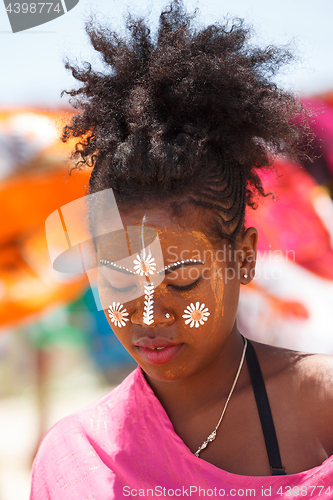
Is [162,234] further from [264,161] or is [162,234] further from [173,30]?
[173,30]

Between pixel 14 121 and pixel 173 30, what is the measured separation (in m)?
1.81

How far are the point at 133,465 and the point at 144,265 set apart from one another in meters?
0.74

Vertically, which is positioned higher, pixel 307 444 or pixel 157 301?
pixel 157 301

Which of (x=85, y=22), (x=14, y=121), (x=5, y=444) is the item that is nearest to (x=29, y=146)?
(x=14, y=121)

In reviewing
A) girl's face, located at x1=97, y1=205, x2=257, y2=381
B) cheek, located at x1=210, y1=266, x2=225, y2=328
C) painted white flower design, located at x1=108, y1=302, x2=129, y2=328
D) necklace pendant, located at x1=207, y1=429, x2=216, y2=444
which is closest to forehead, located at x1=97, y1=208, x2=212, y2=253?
girl's face, located at x1=97, y1=205, x2=257, y2=381

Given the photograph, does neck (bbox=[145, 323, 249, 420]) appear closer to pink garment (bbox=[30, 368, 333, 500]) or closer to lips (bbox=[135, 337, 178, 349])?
pink garment (bbox=[30, 368, 333, 500])

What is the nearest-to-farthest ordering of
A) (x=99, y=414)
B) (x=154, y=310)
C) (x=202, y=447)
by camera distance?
(x=154, y=310)
(x=202, y=447)
(x=99, y=414)

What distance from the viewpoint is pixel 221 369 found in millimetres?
1444

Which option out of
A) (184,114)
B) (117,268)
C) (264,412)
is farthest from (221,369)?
(184,114)

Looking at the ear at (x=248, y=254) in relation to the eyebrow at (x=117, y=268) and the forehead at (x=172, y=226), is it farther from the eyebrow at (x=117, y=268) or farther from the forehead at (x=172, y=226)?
the eyebrow at (x=117, y=268)

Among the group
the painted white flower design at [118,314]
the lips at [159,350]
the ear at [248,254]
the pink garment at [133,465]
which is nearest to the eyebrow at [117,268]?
the painted white flower design at [118,314]

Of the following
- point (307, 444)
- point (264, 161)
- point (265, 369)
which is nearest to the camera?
point (307, 444)

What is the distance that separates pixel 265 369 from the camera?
143 centimetres

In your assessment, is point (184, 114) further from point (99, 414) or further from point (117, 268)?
point (99, 414)
